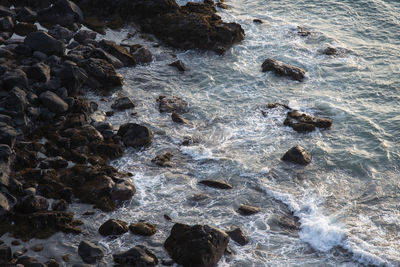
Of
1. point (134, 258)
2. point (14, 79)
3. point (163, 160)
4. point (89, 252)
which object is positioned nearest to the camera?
point (134, 258)

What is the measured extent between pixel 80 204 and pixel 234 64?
14055mm

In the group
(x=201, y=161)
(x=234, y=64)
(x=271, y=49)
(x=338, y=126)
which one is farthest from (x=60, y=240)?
(x=271, y=49)

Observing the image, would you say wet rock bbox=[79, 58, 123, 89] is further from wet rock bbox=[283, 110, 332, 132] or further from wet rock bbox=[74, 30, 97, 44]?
wet rock bbox=[283, 110, 332, 132]

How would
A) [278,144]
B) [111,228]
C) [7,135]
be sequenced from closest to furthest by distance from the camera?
[111,228] → [7,135] → [278,144]

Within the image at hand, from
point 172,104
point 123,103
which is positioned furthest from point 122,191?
point 172,104

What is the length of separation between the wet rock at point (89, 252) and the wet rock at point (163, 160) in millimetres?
→ 5534

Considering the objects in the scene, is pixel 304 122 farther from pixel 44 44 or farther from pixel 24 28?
pixel 24 28

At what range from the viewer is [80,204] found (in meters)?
17.4

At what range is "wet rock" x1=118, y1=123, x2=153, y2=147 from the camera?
2086 centimetres

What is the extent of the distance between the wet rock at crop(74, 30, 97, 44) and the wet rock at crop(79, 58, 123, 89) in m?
3.27

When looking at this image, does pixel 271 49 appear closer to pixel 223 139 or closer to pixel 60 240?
pixel 223 139

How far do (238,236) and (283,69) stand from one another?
13168 mm

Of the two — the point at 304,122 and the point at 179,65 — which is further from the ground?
the point at 179,65

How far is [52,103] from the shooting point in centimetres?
2133
